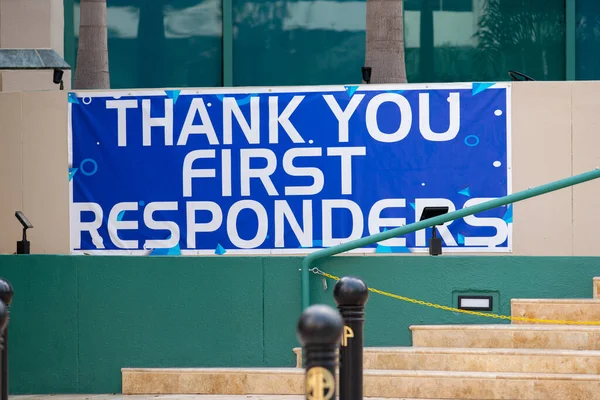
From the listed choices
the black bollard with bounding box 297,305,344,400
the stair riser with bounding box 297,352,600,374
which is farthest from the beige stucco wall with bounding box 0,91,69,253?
the black bollard with bounding box 297,305,344,400

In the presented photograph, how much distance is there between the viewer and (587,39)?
1648cm

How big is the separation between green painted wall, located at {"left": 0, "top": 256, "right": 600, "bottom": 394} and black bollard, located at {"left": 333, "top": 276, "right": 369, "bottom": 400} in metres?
3.05

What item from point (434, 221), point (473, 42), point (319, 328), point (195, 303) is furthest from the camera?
point (473, 42)

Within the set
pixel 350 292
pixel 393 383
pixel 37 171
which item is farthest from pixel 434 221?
pixel 37 171

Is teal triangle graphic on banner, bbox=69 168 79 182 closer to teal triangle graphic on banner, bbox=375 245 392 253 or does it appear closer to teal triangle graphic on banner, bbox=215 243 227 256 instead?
teal triangle graphic on banner, bbox=215 243 227 256

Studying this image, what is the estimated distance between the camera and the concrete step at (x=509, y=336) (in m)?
9.14

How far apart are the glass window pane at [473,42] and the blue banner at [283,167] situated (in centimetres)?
635

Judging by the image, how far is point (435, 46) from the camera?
647 inches

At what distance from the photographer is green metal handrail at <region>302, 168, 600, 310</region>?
896cm

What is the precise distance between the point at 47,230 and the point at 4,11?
511 centimetres

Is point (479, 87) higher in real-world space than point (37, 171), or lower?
higher

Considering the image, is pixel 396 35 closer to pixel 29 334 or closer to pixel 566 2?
pixel 566 2

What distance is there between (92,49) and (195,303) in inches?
203

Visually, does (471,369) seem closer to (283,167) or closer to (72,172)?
(283,167)
